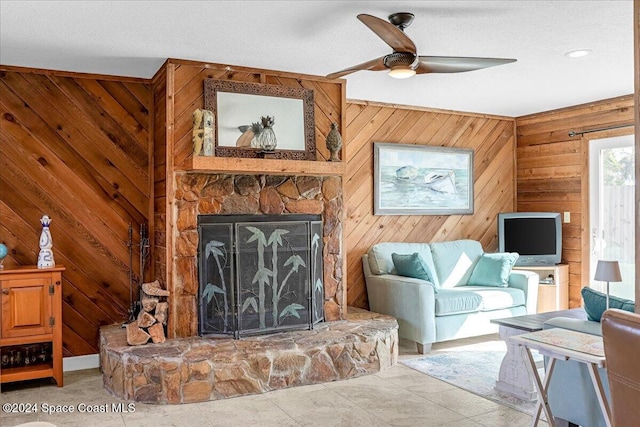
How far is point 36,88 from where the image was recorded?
430 cm

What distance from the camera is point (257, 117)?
4344 mm

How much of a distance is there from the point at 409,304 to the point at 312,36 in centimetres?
258

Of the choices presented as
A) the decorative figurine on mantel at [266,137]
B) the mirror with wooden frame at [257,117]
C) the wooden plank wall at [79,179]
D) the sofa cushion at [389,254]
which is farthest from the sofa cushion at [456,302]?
the wooden plank wall at [79,179]

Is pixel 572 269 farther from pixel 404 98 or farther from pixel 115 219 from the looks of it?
pixel 115 219

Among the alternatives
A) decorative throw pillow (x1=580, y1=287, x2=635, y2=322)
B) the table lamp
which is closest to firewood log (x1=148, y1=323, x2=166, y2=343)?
decorative throw pillow (x1=580, y1=287, x2=635, y2=322)

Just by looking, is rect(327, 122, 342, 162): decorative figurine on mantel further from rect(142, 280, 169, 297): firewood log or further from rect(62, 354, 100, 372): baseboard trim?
rect(62, 354, 100, 372): baseboard trim

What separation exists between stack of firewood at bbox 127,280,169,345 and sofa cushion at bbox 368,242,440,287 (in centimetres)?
222

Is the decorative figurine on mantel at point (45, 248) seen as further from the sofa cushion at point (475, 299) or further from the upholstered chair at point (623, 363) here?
the upholstered chair at point (623, 363)

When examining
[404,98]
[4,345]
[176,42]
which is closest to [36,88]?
[176,42]

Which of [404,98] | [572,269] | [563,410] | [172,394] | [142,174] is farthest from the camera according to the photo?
[572,269]

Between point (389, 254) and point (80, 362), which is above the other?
point (389, 254)

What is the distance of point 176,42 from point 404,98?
266 cm

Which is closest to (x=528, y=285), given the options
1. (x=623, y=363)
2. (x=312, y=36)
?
(x=312, y=36)

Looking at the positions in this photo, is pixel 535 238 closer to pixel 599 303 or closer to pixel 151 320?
pixel 599 303
